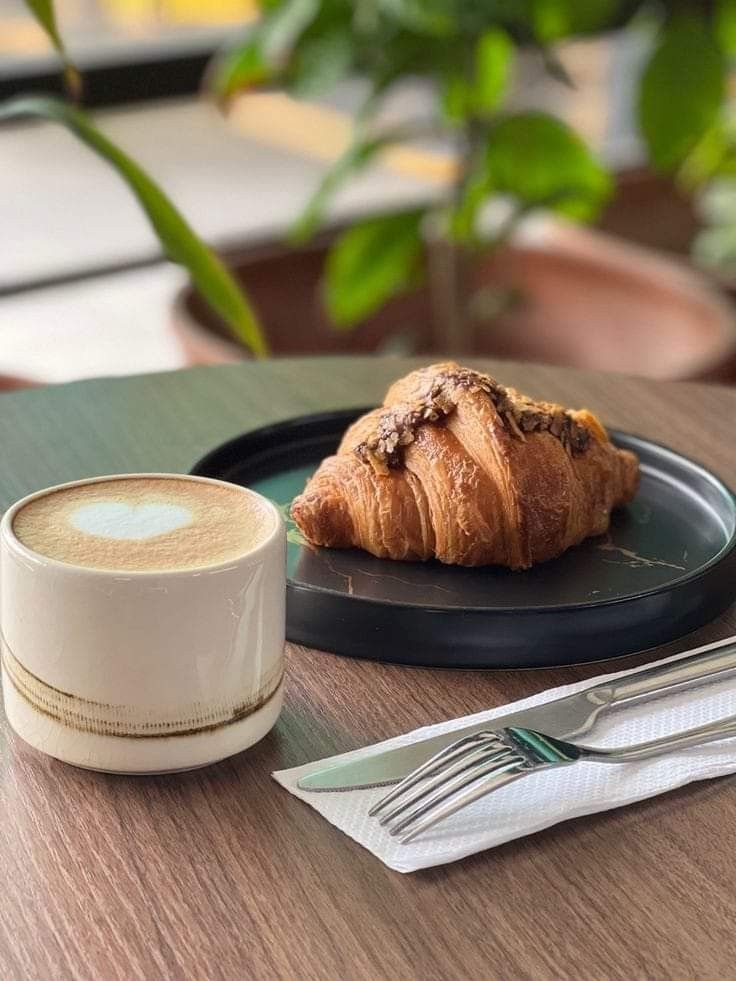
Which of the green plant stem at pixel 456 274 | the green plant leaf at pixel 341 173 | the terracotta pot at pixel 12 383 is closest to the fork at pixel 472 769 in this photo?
the terracotta pot at pixel 12 383

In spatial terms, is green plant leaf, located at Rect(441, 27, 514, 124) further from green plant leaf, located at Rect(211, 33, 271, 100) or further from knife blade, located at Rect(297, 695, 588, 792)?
knife blade, located at Rect(297, 695, 588, 792)

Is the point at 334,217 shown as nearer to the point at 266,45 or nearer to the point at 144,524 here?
the point at 266,45

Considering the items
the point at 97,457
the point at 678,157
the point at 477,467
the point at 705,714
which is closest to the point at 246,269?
the point at 678,157

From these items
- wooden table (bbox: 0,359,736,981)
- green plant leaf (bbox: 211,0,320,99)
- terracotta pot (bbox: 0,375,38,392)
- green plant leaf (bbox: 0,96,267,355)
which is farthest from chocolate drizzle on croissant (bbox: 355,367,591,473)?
green plant leaf (bbox: 211,0,320,99)

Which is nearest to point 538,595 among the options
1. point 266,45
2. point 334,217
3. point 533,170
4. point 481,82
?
point 266,45

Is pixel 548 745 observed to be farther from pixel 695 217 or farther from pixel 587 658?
pixel 695 217

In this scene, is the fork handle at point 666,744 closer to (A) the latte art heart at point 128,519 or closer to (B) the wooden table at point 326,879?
(B) the wooden table at point 326,879

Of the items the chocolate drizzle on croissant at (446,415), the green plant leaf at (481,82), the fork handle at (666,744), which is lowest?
the green plant leaf at (481,82)
